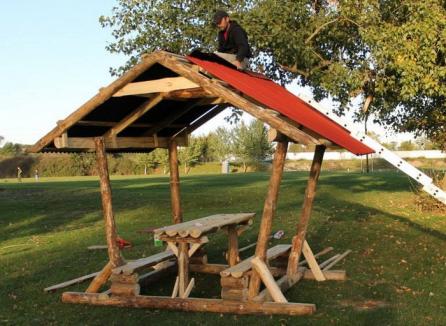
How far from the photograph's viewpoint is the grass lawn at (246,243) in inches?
287

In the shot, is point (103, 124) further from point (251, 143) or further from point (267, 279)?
point (251, 143)

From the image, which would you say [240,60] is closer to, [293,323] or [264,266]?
[264,266]

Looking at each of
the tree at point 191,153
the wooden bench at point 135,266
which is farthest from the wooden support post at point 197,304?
the tree at point 191,153

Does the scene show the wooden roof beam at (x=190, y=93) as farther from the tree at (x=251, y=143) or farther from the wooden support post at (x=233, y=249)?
the tree at (x=251, y=143)

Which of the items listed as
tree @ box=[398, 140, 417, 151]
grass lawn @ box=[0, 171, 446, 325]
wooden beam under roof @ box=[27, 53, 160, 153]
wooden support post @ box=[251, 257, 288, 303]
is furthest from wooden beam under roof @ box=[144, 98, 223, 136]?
tree @ box=[398, 140, 417, 151]

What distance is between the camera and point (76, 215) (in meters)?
19.8

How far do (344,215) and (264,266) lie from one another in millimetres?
10365

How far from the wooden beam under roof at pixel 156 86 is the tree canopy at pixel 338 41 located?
807cm

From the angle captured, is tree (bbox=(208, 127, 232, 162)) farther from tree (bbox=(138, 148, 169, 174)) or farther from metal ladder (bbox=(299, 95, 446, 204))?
metal ladder (bbox=(299, 95, 446, 204))

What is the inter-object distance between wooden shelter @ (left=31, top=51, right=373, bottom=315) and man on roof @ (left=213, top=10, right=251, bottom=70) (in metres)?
0.26

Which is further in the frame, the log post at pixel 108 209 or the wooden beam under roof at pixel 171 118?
the wooden beam under roof at pixel 171 118

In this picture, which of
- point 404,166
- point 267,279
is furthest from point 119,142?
point 404,166

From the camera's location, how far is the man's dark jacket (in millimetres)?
8219

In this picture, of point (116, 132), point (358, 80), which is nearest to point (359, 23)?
point (358, 80)
